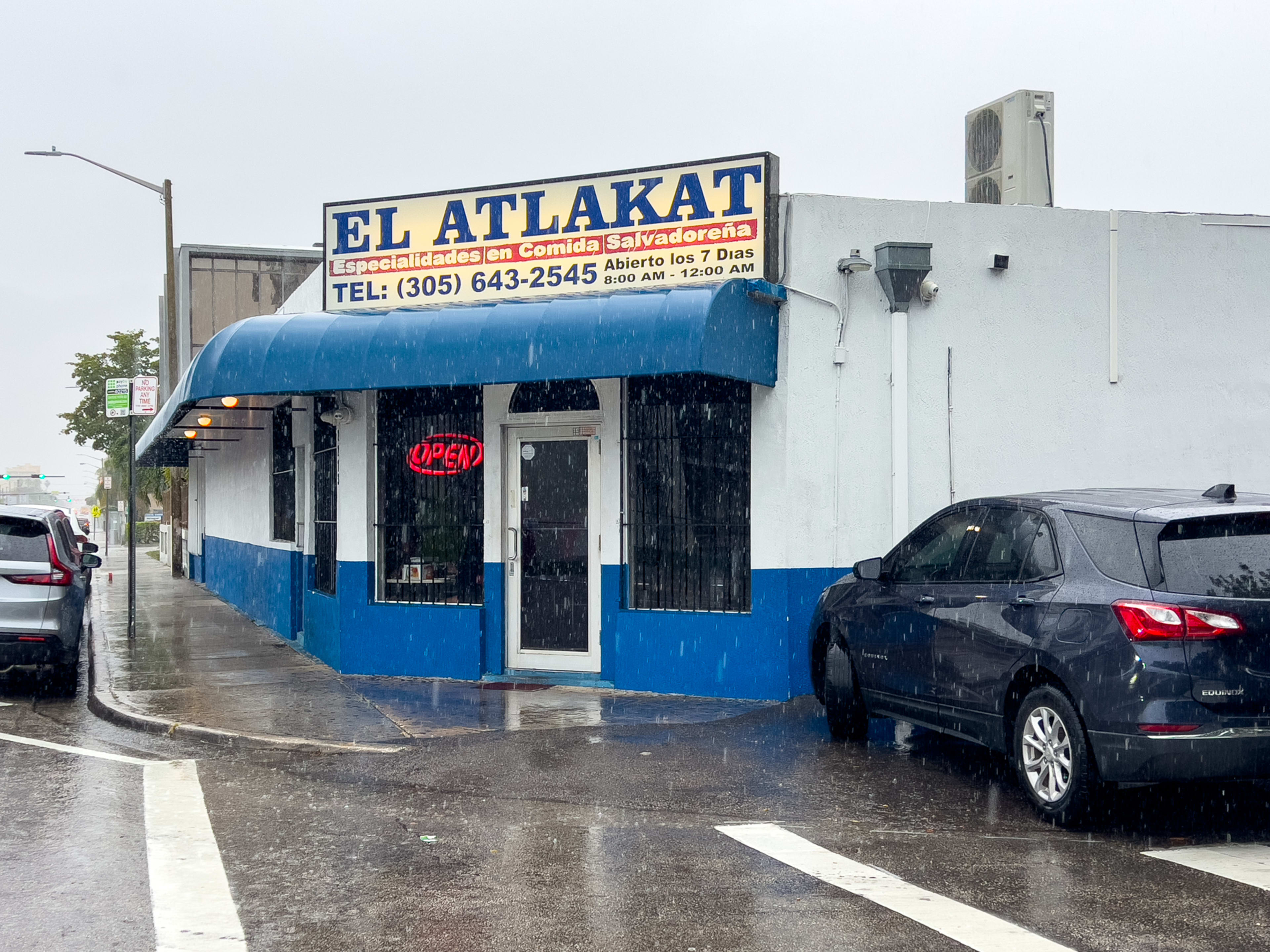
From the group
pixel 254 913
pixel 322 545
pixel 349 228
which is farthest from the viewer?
pixel 322 545

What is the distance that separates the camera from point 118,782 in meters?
7.80

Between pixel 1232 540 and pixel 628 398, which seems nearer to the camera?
pixel 1232 540

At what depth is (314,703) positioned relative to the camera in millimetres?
10516

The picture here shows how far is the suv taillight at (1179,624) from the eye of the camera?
6039 mm

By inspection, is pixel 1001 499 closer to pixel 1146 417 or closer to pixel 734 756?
pixel 734 756

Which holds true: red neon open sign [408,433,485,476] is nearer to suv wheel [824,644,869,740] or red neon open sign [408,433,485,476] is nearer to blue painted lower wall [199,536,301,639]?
suv wheel [824,644,869,740]

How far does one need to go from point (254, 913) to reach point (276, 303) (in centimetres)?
3388

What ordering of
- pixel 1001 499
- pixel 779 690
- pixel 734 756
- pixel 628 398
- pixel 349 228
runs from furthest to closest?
1. pixel 349 228
2. pixel 628 398
3. pixel 779 690
4. pixel 734 756
5. pixel 1001 499

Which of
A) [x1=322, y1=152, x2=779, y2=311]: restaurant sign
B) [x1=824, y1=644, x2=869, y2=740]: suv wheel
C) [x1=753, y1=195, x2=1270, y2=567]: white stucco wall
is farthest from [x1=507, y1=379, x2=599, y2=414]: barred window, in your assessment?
[x1=824, y1=644, x2=869, y2=740]: suv wheel

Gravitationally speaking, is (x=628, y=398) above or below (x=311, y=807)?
above

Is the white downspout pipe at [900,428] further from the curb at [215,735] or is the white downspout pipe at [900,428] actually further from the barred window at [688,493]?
the curb at [215,735]

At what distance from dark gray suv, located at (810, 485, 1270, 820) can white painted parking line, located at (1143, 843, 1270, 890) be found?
353 millimetres

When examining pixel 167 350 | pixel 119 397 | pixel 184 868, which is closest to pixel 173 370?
pixel 167 350

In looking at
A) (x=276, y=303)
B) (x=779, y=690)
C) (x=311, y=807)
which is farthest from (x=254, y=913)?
(x=276, y=303)
